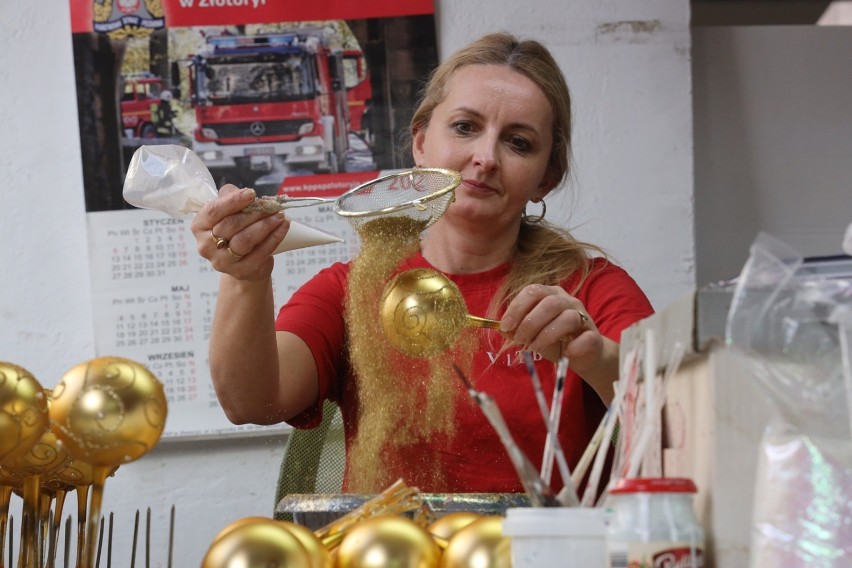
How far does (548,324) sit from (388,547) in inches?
18.1

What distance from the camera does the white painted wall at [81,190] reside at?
232cm

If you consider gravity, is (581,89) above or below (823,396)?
above

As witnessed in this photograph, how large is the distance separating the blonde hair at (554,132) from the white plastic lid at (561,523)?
2.88 feet

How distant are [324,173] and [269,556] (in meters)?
1.71

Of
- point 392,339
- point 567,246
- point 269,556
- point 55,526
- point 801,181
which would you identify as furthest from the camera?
point 801,181

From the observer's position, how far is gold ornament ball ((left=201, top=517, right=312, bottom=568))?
2.22ft

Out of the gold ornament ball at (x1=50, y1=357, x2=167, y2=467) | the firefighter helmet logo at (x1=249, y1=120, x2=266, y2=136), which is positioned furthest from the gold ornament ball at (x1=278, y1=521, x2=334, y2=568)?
the firefighter helmet logo at (x1=249, y1=120, x2=266, y2=136)

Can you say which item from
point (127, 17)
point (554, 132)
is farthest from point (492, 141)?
point (127, 17)

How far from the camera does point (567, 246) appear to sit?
1.57 meters

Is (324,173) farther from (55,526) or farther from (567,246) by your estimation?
(55,526)

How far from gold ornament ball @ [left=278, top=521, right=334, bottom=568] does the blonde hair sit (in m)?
0.79

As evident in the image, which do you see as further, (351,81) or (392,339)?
(351,81)

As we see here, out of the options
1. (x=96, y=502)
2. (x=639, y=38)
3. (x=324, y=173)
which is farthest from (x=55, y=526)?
(x=639, y=38)

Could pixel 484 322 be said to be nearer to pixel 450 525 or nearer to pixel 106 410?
pixel 450 525
